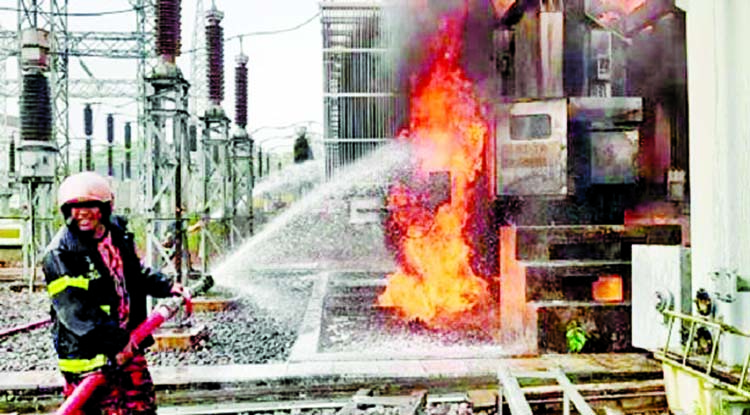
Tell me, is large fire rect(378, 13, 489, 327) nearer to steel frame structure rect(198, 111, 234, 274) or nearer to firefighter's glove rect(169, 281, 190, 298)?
steel frame structure rect(198, 111, 234, 274)

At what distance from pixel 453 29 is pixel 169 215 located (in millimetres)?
6137

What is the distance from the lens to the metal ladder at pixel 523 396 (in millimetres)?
5032

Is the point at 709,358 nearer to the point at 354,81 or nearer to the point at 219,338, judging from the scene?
the point at 219,338

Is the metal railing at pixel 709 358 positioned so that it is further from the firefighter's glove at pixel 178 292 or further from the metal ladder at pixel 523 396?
the firefighter's glove at pixel 178 292

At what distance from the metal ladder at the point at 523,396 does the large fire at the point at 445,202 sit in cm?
463

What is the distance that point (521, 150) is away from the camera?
32.5 feet

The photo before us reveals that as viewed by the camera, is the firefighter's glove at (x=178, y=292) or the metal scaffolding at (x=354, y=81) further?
the metal scaffolding at (x=354, y=81)

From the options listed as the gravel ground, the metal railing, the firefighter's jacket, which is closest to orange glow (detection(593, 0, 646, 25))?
the gravel ground

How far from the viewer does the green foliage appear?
850 cm

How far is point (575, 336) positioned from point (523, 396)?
297 cm

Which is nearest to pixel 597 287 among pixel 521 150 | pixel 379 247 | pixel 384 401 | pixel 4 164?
pixel 521 150

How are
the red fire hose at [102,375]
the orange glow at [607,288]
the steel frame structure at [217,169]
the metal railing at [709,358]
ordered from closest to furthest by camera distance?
the red fire hose at [102,375], the metal railing at [709,358], the orange glow at [607,288], the steel frame structure at [217,169]

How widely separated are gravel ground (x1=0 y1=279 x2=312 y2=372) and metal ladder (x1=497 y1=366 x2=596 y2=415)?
3.63 metres

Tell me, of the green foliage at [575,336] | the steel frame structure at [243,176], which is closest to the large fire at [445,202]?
the green foliage at [575,336]
